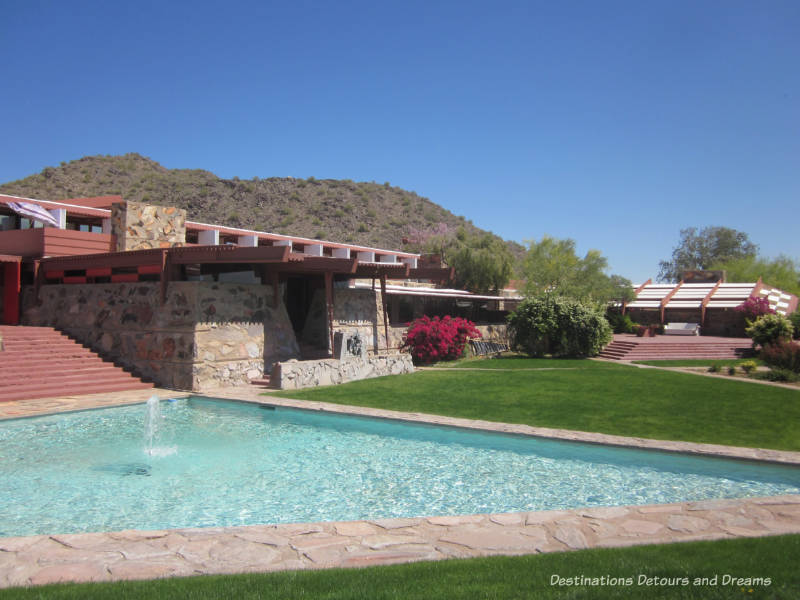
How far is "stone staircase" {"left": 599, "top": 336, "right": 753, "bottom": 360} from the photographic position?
22406mm

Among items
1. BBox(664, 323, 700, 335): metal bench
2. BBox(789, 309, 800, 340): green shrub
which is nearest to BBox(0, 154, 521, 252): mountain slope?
BBox(664, 323, 700, 335): metal bench

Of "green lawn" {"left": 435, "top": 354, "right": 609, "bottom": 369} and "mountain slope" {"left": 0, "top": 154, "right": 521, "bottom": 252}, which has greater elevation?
"mountain slope" {"left": 0, "top": 154, "right": 521, "bottom": 252}

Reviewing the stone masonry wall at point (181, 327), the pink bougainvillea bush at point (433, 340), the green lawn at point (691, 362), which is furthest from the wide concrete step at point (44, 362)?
the green lawn at point (691, 362)

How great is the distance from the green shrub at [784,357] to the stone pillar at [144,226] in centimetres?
1896

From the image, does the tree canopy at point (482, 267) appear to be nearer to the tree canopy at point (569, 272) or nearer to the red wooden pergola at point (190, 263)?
the tree canopy at point (569, 272)

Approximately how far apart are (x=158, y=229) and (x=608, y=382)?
1372 centimetres

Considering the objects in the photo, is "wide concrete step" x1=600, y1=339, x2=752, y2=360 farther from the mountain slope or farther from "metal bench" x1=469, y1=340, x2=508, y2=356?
the mountain slope

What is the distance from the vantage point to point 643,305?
33375mm

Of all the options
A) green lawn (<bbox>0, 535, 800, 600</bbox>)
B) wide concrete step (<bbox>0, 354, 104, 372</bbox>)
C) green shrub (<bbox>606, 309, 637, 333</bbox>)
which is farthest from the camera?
green shrub (<bbox>606, 309, 637, 333</bbox>)

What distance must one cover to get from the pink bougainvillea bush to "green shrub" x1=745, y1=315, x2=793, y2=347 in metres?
11.7

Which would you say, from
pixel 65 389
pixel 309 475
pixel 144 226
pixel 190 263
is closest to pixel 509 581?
pixel 309 475

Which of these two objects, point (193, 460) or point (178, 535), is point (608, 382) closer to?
point (193, 460)

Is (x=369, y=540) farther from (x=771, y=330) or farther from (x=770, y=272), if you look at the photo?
(x=770, y=272)

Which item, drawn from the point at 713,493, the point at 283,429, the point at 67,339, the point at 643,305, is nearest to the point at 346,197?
the point at 643,305
